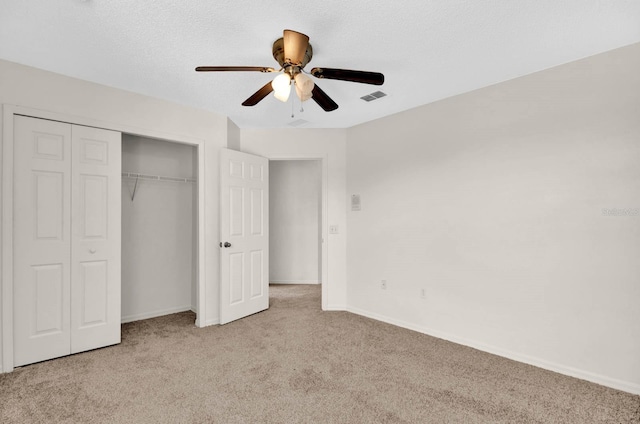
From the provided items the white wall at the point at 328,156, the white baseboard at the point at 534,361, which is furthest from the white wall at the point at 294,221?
the white baseboard at the point at 534,361

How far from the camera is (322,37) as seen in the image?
7.25ft

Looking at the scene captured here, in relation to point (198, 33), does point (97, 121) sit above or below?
below

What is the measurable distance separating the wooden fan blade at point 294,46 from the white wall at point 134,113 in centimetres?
197

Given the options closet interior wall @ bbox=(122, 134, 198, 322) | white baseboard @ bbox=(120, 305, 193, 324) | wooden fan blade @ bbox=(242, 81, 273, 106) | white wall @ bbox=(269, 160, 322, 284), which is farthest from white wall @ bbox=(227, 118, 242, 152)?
white baseboard @ bbox=(120, 305, 193, 324)

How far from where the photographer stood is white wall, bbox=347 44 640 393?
234cm

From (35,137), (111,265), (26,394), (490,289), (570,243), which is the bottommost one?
(26,394)

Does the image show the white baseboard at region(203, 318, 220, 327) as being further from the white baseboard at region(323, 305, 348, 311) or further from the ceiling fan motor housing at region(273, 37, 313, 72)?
the ceiling fan motor housing at region(273, 37, 313, 72)

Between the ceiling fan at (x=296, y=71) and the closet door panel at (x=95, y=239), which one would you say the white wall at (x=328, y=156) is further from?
the ceiling fan at (x=296, y=71)

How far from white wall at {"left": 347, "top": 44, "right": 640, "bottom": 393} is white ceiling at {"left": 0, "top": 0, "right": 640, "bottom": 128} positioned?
1.15ft

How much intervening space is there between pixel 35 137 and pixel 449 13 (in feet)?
Result: 11.1

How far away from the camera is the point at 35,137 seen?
2682mm

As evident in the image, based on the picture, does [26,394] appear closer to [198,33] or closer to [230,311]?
[230,311]

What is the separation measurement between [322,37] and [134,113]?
7.18ft

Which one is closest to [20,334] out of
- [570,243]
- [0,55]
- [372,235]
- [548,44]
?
[0,55]
